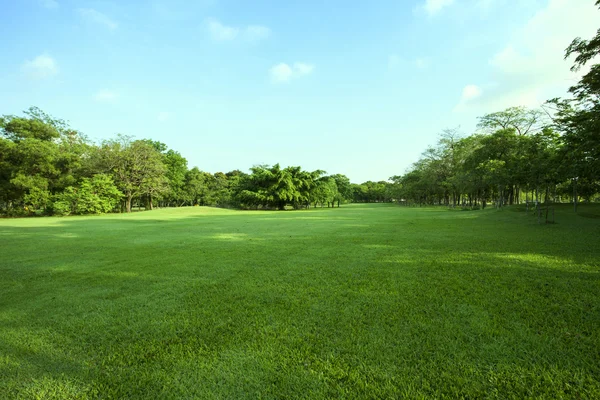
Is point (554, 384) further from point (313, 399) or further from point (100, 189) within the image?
point (100, 189)

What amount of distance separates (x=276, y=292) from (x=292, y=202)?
139 ft

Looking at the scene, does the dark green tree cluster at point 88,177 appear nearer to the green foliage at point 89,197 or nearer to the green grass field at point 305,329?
the green foliage at point 89,197

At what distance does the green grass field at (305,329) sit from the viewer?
6.51 feet

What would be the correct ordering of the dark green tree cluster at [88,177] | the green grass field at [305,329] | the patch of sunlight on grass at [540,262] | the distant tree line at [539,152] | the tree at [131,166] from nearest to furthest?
1. the green grass field at [305,329]
2. the patch of sunlight on grass at [540,262]
3. the distant tree line at [539,152]
4. the dark green tree cluster at [88,177]
5. the tree at [131,166]

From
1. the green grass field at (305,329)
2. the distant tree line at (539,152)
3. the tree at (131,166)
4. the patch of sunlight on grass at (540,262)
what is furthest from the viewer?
the tree at (131,166)

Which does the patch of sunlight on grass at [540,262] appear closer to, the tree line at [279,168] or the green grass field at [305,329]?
the green grass field at [305,329]

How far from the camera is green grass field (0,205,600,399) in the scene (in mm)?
1983

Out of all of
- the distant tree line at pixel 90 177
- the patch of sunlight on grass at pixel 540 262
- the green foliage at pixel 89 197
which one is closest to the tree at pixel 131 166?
the distant tree line at pixel 90 177

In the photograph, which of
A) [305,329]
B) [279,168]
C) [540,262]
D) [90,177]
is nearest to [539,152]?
[540,262]

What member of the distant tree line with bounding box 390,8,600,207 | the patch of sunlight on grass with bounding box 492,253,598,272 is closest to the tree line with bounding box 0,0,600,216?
the distant tree line with bounding box 390,8,600,207

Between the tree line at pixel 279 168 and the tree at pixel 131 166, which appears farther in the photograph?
the tree at pixel 131 166

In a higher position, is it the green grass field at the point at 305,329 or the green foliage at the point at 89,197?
the green foliage at the point at 89,197

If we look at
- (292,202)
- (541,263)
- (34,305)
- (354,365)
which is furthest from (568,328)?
(292,202)

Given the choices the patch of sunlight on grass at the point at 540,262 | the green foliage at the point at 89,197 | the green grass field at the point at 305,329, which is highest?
the green foliage at the point at 89,197
